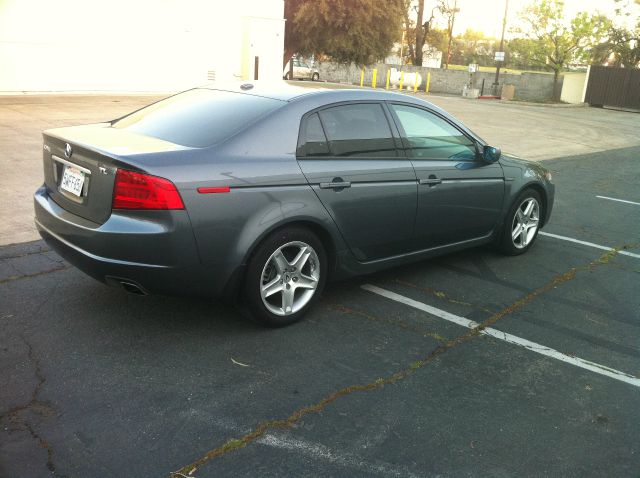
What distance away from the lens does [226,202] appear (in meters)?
3.82

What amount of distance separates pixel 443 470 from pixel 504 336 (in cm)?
172

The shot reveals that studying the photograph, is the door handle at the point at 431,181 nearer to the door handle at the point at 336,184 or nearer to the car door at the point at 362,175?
the car door at the point at 362,175

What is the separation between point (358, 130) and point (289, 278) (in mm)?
1243

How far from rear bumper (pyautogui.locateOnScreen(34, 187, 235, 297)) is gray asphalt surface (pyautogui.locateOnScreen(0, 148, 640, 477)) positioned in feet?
1.40

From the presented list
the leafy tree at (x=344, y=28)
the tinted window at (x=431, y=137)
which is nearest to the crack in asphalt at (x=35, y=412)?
the tinted window at (x=431, y=137)

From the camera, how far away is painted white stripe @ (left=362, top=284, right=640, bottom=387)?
13.0 feet

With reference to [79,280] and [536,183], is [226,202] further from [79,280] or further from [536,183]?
[536,183]

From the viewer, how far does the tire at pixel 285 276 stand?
4055mm

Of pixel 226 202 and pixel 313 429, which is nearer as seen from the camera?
pixel 313 429

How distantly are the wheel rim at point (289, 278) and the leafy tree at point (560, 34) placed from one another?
3496 cm

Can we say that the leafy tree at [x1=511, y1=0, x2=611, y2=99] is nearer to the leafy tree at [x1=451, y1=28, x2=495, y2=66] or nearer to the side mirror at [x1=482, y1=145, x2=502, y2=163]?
the side mirror at [x1=482, y1=145, x2=502, y2=163]

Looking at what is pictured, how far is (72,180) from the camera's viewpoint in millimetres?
4078

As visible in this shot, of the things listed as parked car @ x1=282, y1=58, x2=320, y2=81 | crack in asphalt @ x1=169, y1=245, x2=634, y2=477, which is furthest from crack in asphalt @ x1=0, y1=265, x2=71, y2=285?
parked car @ x1=282, y1=58, x2=320, y2=81

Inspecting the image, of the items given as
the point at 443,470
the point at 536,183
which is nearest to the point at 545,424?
the point at 443,470
